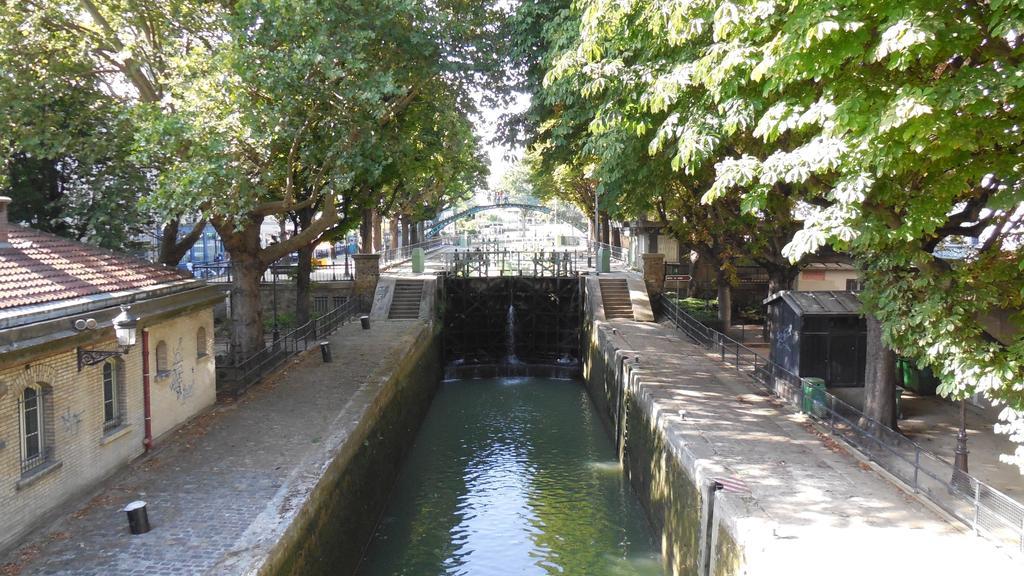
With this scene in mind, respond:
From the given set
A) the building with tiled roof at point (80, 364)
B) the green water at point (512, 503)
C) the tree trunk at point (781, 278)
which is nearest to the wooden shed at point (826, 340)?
the tree trunk at point (781, 278)

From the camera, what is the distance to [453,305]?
105 ft

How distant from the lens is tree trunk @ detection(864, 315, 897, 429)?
14.4 metres

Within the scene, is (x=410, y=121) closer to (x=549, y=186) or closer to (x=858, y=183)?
(x=858, y=183)

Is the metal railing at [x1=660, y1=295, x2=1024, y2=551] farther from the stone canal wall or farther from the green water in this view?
the green water

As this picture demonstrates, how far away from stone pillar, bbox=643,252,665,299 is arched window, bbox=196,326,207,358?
58.6ft

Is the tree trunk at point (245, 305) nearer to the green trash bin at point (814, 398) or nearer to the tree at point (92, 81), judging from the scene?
the tree at point (92, 81)

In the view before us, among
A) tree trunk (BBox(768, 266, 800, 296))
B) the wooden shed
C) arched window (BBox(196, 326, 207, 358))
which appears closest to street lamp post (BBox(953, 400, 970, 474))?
the wooden shed

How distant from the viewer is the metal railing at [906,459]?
962 centimetres

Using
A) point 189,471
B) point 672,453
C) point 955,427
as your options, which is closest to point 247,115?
point 189,471

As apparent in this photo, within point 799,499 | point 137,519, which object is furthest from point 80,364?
point 799,499

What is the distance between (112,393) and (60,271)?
2205 mm

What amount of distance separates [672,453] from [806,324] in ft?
19.0

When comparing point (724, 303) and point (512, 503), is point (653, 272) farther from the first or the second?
point (512, 503)

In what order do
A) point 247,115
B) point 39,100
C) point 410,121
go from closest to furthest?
point 247,115
point 39,100
point 410,121
